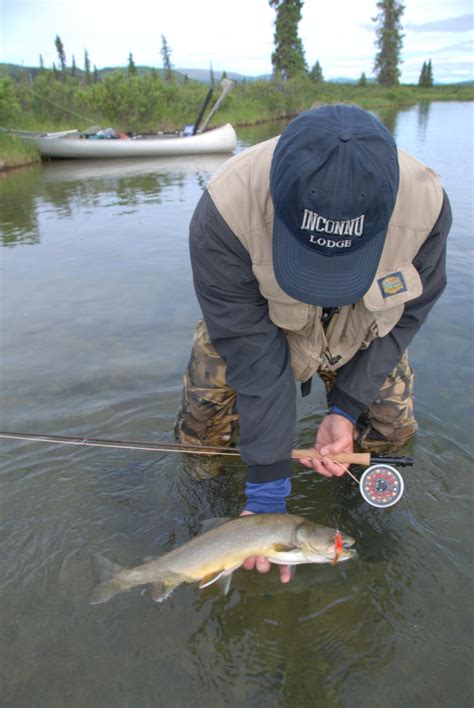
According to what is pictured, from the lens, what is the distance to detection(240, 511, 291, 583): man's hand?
2689 millimetres

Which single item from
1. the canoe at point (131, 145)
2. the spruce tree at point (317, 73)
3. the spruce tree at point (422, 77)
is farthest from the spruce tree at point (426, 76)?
the canoe at point (131, 145)

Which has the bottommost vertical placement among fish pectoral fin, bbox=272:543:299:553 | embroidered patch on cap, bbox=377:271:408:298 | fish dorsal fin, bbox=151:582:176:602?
fish dorsal fin, bbox=151:582:176:602

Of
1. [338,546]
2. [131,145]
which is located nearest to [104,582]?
[338,546]

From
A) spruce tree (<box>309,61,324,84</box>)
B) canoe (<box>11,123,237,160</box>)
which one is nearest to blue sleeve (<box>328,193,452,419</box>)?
canoe (<box>11,123,237,160</box>)

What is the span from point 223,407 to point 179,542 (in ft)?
2.92

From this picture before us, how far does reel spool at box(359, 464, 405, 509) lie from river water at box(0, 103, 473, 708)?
294mm

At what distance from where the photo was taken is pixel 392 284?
2746 mm

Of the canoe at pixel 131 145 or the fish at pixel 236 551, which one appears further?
the canoe at pixel 131 145

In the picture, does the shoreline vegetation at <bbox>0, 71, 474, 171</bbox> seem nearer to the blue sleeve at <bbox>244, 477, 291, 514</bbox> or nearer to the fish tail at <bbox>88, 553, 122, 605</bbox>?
the fish tail at <bbox>88, 553, 122, 605</bbox>

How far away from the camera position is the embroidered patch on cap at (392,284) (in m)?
2.74

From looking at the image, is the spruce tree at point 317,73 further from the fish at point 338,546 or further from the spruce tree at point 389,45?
the fish at point 338,546

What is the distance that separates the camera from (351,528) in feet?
10.7

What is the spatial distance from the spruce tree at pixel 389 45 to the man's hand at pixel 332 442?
8907 centimetres

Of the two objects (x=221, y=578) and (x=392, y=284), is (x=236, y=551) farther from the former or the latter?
(x=392, y=284)
